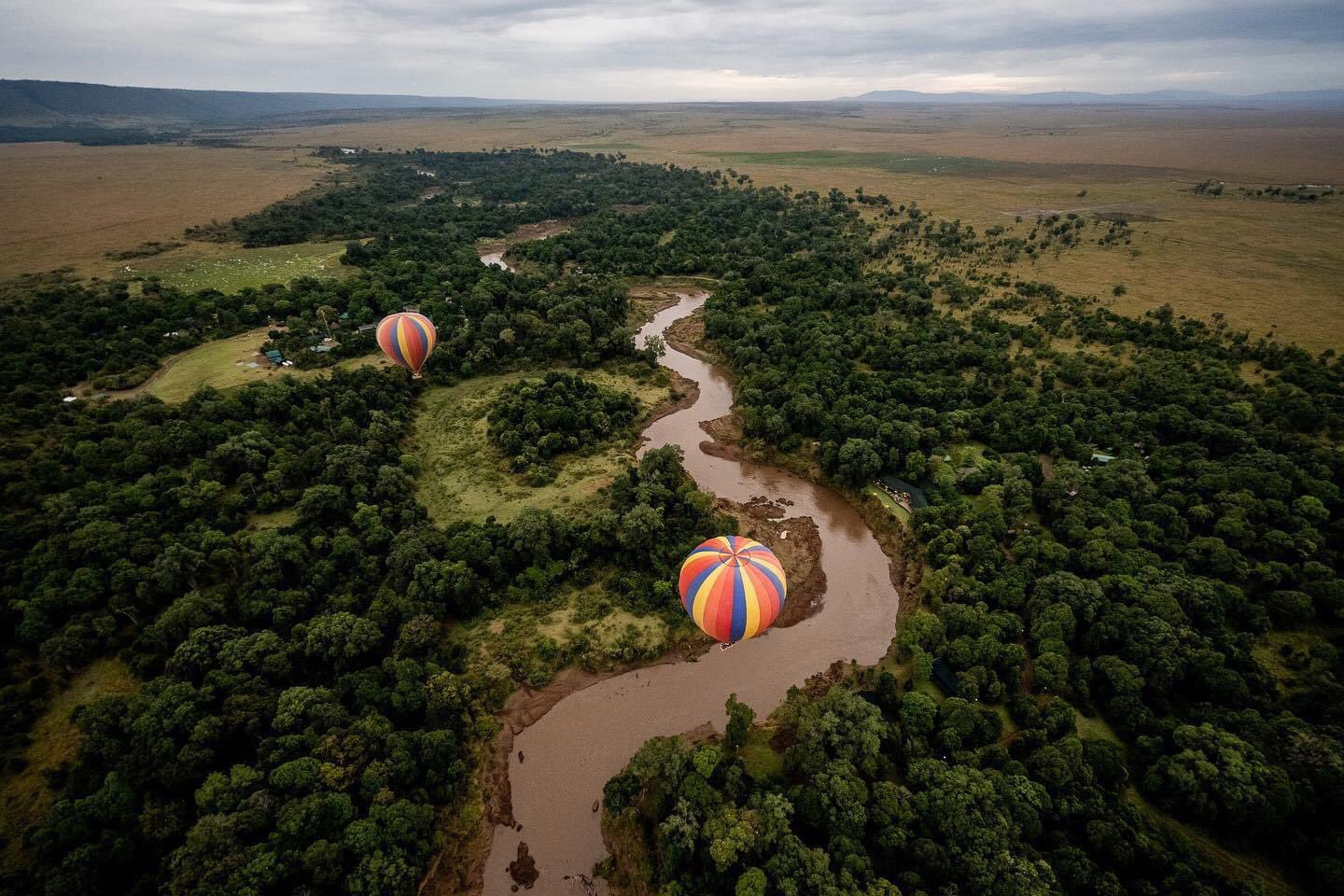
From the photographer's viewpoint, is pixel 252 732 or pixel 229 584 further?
pixel 229 584

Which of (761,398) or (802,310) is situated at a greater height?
(802,310)

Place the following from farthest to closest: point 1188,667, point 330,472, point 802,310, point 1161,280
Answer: point 1161,280
point 802,310
point 330,472
point 1188,667

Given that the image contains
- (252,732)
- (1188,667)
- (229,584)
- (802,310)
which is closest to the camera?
(252,732)

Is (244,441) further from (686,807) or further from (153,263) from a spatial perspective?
(153,263)

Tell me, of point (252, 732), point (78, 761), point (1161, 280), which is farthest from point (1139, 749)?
point (1161, 280)

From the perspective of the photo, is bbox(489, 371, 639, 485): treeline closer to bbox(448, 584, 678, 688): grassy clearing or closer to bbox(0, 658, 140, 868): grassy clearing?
bbox(448, 584, 678, 688): grassy clearing

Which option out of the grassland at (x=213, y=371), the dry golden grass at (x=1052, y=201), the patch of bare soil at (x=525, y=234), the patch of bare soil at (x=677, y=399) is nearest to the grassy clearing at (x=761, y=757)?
the patch of bare soil at (x=677, y=399)

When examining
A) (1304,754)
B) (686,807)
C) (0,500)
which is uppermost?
(0,500)
